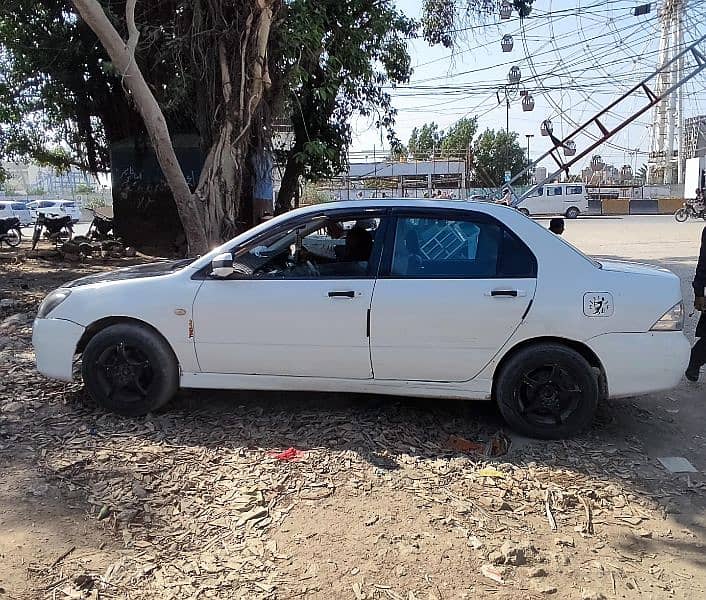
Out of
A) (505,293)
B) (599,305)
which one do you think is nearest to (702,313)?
(599,305)

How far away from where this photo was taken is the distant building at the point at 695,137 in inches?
1963

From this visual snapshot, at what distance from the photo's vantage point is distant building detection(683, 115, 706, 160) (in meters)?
49.9

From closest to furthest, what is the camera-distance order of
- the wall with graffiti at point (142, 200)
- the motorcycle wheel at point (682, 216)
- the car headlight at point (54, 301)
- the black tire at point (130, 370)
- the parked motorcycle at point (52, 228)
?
the black tire at point (130, 370) → the car headlight at point (54, 301) → the wall with graffiti at point (142, 200) → the parked motorcycle at point (52, 228) → the motorcycle wheel at point (682, 216)

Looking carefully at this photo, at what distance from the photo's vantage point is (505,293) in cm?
425

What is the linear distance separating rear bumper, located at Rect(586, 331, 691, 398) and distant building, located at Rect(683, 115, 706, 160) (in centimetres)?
4995

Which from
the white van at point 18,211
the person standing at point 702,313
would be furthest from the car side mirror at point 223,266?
the white van at point 18,211

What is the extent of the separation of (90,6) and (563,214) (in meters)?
35.3

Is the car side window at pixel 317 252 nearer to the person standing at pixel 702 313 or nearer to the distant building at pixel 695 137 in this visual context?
the person standing at pixel 702 313

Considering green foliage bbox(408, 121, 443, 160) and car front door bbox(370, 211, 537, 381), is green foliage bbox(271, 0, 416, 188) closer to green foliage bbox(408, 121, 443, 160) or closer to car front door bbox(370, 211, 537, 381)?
car front door bbox(370, 211, 537, 381)

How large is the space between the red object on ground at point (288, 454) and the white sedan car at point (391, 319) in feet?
1.72

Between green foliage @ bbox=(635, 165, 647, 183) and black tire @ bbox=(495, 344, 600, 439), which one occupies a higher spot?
green foliage @ bbox=(635, 165, 647, 183)

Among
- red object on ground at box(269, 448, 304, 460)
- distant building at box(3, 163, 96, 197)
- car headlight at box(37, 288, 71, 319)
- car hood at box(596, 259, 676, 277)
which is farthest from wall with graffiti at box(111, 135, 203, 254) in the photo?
car hood at box(596, 259, 676, 277)

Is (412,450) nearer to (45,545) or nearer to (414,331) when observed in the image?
(414,331)

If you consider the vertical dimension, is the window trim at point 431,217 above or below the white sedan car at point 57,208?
below
